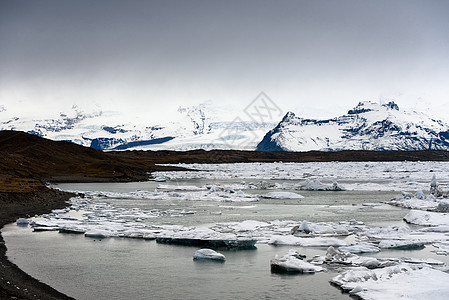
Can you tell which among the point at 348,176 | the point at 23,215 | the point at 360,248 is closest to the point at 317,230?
the point at 360,248

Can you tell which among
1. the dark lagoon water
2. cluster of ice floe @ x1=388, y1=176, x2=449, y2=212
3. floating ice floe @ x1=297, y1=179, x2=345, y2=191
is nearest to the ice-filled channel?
the dark lagoon water

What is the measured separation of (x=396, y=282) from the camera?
11.7 meters

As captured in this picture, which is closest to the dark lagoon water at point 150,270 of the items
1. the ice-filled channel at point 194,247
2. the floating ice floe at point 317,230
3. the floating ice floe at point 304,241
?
the ice-filled channel at point 194,247

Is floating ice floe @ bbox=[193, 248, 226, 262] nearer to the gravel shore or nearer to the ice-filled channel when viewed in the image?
the ice-filled channel

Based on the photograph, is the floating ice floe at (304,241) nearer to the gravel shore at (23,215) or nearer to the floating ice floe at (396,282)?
the floating ice floe at (396,282)

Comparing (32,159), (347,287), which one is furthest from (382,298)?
(32,159)

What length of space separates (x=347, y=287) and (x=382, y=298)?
1.07 metres

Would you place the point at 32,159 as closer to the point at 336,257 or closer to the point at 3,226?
the point at 3,226

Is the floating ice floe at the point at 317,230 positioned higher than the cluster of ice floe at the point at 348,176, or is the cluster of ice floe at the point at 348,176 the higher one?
the cluster of ice floe at the point at 348,176

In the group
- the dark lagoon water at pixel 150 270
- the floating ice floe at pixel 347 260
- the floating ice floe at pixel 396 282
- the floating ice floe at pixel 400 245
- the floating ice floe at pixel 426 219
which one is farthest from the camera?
the floating ice floe at pixel 426 219

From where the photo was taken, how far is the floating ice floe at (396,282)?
10703 millimetres

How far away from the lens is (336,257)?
14.3 meters

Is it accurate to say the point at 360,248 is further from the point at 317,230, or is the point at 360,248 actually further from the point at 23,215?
the point at 23,215

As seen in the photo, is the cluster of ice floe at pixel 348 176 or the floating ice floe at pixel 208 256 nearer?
the floating ice floe at pixel 208 256
